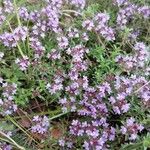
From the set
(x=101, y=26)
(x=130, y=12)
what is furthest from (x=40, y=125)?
(x=130, y=12)

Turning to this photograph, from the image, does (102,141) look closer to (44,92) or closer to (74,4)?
(44,92)

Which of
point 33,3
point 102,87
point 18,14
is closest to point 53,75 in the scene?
point 102,87

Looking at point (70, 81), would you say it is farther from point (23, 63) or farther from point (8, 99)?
point (8, 99)

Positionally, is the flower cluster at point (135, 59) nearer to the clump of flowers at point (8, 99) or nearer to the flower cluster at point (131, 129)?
the flower cluster at point (131, 129)

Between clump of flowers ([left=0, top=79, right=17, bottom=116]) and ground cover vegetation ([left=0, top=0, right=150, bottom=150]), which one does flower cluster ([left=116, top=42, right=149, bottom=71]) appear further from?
clump of flowers ([left=0, top=79, right=17, bottom=116])

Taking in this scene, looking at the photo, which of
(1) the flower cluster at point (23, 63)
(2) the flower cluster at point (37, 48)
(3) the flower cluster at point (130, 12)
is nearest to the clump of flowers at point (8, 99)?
(1) the flower cluster at point (23, 63)
